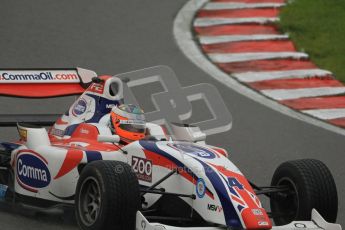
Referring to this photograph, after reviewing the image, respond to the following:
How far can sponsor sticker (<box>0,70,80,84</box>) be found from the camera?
11789 mm

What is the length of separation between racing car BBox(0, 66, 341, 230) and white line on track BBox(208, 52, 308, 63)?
4978 mm

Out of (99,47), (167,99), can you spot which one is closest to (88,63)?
(99,47)

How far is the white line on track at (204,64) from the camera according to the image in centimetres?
1455

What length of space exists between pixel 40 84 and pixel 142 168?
7.54ft

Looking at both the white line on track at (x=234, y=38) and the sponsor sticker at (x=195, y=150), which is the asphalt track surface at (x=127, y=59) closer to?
the white line on track at (x=234, y=38)

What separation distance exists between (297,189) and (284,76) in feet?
19.4

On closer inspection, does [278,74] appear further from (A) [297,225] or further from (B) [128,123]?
(A) [297,225]

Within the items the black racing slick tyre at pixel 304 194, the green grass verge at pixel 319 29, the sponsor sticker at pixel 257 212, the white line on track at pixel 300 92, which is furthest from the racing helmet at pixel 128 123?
the green grass verge at pixel 319 29

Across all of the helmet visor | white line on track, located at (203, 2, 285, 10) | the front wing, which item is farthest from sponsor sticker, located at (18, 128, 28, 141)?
white line on track, located at (203, 2, 285, 10)

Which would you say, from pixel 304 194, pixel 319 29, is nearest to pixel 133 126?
pixel 304 194

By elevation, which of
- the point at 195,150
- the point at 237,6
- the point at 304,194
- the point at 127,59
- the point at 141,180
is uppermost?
the point at 237,6

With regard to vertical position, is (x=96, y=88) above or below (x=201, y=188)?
above

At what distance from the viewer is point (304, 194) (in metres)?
9.94

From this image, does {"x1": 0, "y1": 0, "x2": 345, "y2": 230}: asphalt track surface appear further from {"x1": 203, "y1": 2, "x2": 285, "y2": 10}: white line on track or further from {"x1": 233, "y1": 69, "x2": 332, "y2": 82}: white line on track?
{"x1": 203, "y1": 2, "x2": 285, "y2": 10}: white line on track
